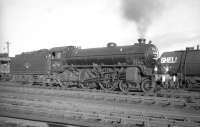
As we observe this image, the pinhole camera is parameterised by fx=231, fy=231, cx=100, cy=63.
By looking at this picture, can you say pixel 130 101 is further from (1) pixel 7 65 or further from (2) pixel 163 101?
(1) pixel 7 65

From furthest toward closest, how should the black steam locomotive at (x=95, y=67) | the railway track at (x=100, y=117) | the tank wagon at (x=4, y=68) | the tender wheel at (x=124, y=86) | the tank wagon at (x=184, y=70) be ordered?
the tank wagon at (x=4, y=68) < the tank wagon at (x=184, y=70) < the tender wheel at (x=124, y=86) < the black steam locomotive at (x=95, y=67) < the railway track at (x=100, y=117)

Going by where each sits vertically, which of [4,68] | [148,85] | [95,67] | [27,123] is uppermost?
[4,68]

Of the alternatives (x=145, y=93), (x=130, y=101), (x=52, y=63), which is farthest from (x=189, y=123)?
(x=52, y=63)

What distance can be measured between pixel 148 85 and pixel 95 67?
14.1 feet

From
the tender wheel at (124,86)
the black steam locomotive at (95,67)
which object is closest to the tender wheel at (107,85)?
the black steam locomotive at (95,67)

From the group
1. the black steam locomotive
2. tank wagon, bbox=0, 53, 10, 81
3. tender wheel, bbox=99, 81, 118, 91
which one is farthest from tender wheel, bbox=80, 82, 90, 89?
tank wagon, bbox=0, 53, 10, 81

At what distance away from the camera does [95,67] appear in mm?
17750

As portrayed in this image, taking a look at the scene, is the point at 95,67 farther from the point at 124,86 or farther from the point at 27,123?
the point at 27,123

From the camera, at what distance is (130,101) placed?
1209cm

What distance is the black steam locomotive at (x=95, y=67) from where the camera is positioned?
1593 cm

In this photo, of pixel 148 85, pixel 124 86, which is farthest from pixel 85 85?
pixel 148 85

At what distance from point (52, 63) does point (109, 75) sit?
19.3ft

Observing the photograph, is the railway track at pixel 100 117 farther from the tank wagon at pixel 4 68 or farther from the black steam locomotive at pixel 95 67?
the tank wagon at pixel 4 68

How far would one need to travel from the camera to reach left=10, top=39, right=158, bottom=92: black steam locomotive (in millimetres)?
15930
